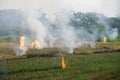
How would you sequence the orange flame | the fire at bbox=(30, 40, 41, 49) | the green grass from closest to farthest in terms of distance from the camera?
the green grass
the orange flame
the fire at bbox=(30, 40, 41, 49)

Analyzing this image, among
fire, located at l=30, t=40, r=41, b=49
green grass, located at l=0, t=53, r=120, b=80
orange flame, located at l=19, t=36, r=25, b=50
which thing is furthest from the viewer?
fire, located at l=30, t=40, r=41, b=49

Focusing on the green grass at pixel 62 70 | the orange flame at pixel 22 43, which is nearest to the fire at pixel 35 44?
the orange flame at pixel 22 43

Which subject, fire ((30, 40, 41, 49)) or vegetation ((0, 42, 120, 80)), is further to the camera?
fire ((30, 40, 41, 49))

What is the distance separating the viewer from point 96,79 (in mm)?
12969

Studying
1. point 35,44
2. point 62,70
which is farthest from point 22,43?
point 62,70

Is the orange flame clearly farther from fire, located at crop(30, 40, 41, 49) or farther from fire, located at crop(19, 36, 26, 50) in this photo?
fire, located at crop(30, 40, 41, 49)

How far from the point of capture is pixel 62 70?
14141 mm

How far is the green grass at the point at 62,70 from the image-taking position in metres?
13.1

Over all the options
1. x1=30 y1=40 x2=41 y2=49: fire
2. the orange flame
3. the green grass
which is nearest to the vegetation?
the green grass

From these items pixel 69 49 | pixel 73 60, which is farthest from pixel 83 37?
pixel 73 60

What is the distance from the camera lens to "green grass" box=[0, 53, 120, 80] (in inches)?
517

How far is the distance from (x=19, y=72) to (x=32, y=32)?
6.42 m

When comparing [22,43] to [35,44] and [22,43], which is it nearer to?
[22,43]

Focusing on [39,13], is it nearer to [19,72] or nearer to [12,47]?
[12,47]
